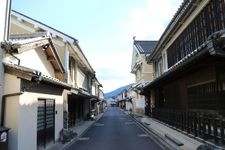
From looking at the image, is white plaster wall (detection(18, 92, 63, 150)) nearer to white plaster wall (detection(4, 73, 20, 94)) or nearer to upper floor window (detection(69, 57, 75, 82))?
white plaster wall (detection(4, 73, 20, 94))

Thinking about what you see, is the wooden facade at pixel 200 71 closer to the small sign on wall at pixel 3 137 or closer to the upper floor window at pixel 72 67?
the small sign on wall at pixel 3 137

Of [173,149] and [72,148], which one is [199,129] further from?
[72,148]

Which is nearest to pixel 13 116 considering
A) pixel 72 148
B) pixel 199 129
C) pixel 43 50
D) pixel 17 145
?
pixel 17 145

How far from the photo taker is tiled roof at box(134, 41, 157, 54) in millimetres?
43006

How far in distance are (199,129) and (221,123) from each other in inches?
124

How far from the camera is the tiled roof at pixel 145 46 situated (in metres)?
43.0

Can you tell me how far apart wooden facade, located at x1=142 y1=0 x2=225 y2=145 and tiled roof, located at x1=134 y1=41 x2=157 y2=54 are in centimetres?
2111

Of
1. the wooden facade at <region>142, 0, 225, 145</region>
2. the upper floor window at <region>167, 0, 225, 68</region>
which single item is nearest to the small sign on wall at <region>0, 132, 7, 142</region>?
the wooden facade at <region>142, 0, 225, 145</region>

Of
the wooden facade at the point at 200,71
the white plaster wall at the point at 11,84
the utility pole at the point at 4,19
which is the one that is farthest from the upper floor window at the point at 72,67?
the white plaster wall at the point at 11,84

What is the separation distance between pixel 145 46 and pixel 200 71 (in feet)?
103

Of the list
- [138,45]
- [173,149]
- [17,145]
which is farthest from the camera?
[138,45]

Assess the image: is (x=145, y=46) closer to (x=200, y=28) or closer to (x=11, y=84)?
(x=200, y=28)

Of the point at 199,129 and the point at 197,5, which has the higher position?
the point at 197,5

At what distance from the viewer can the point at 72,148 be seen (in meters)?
14.1
